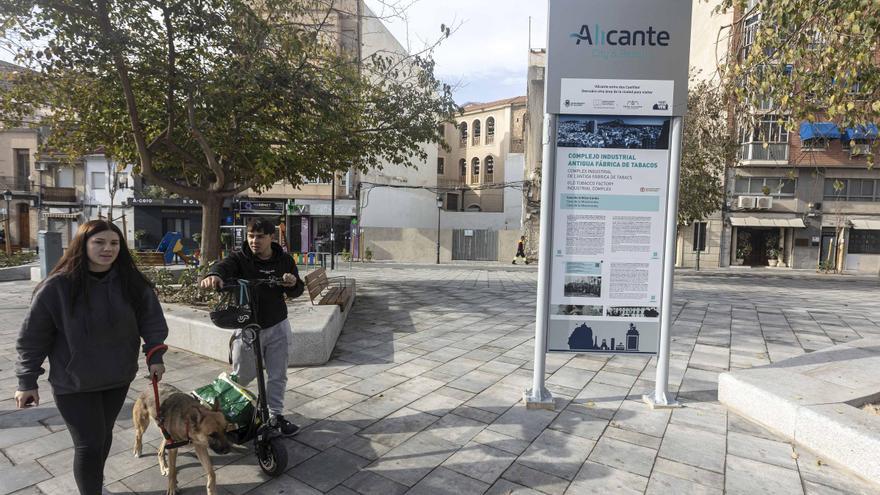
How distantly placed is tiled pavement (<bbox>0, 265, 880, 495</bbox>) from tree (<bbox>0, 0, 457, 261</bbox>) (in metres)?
3.85

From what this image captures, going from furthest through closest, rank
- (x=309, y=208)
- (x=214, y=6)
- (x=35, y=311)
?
1. (x=309, y=208)
2. (x=214, y=6)
3. (x=35, y=311)

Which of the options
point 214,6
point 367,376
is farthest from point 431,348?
point 214,6

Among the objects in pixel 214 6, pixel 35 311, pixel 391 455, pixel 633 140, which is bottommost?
pixel 391 455

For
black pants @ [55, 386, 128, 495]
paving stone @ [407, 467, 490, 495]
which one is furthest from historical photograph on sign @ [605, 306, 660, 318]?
black pants @ [55, 386, 128, 495]

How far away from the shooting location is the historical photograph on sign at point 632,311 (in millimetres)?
4242

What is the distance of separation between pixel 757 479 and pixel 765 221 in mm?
28862

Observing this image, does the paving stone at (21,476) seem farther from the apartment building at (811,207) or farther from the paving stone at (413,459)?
the apartment building at (811,207)

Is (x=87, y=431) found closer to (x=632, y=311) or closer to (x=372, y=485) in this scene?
(x=372, y=485)

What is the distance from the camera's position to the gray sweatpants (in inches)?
135

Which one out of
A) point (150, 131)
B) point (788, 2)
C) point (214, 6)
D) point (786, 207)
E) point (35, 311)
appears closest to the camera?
point (35, 311)

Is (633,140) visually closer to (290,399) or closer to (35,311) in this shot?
(290,399)

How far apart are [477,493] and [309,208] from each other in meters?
27.5

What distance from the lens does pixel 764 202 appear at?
26094 millimetres

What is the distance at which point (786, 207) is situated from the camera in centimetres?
2664
